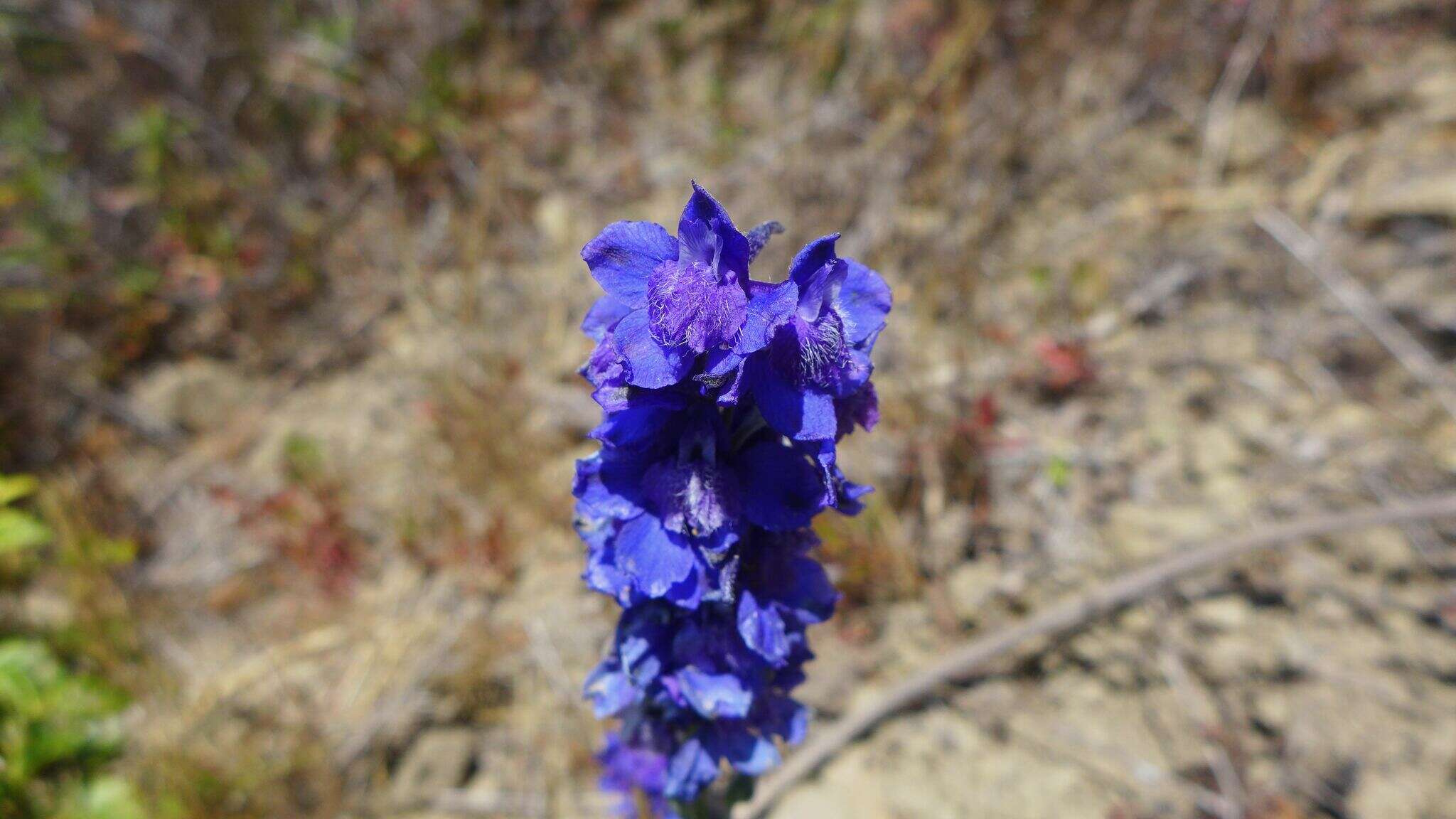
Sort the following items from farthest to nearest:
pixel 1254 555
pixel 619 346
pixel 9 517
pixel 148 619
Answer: pixel 148 619
pixel 1254 555
pixel 9 517
pixel 619 346

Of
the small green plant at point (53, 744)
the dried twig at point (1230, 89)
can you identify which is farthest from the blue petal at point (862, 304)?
the dried twig at point (1230, 89)

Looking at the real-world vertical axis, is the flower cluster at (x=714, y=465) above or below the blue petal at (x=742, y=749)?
above

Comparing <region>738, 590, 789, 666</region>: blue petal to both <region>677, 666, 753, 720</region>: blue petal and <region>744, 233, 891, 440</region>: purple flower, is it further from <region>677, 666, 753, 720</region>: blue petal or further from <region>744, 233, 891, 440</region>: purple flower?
<region>744, 233, 891, 440</region>: purple flower

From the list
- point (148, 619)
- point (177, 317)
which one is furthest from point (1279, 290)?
point (177, 317)

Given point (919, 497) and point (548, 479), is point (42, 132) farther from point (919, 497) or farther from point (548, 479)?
point (919, 497)

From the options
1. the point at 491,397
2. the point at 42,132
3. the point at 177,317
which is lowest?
the point at 491,397

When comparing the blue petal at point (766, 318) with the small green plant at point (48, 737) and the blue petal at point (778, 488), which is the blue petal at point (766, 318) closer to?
the blue petal at point (778, 488)
